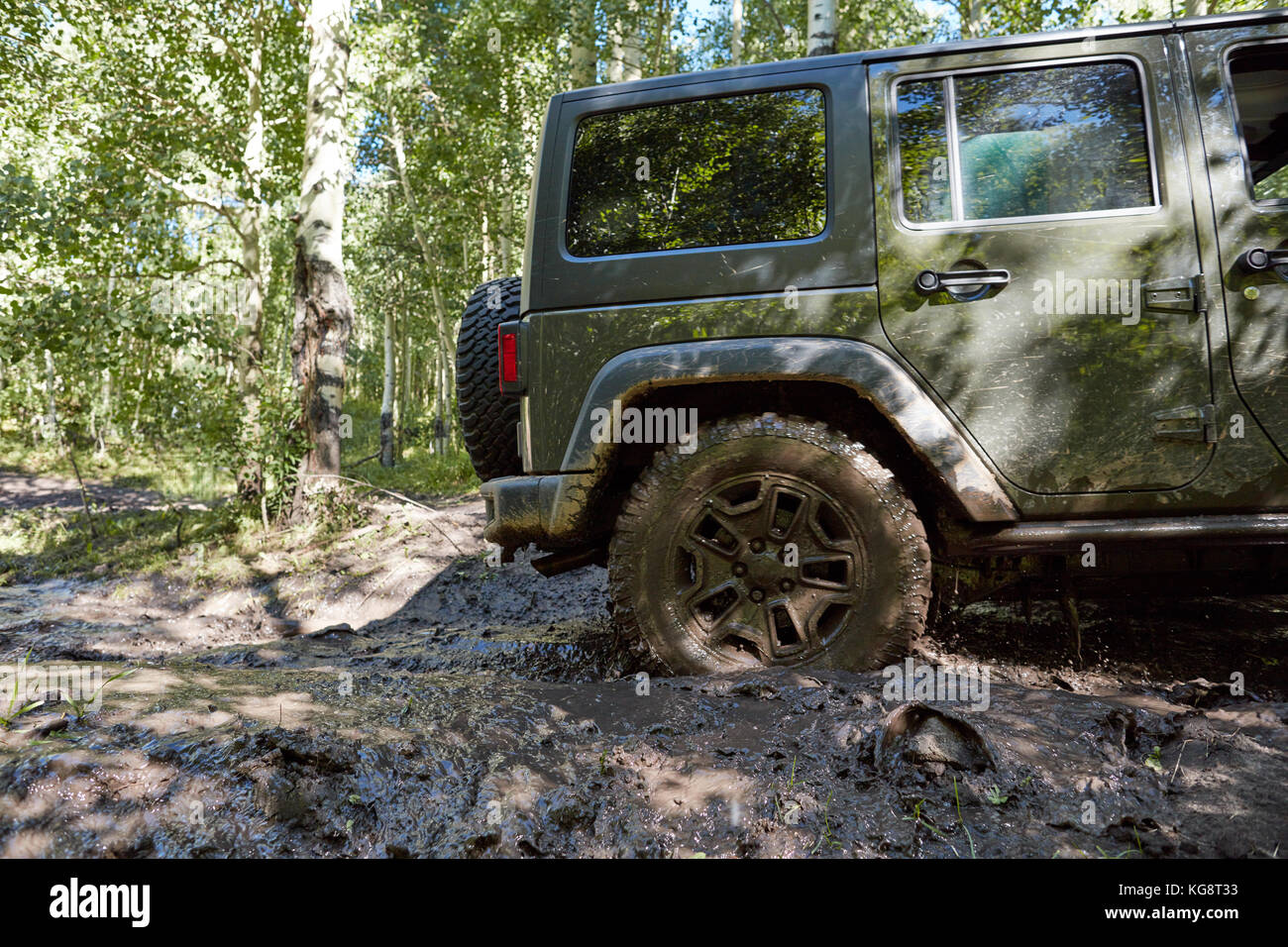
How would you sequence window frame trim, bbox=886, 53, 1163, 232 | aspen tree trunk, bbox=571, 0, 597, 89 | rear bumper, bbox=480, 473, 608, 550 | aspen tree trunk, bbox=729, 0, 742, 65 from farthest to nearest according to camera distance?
aspen tree trunk, bbox=729, 0, 742, 65, aspen tree trunk, bbox=571, 0, 597, 89, rear bumper, bbox=480, 473, 608, 550, window frame trim, bbox=886, 53, 1163, 232

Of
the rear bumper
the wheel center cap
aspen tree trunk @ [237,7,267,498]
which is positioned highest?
aspen tree trunk @ [237,7,267,498]

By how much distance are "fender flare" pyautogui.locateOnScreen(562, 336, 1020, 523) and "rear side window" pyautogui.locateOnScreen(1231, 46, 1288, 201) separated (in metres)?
1.28

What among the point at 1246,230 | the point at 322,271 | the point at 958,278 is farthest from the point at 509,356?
the point at 322,271

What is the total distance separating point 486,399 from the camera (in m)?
3.34

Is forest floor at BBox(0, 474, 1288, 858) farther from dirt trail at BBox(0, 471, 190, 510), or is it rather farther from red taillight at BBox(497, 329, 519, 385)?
dirt trail at BBox(0, 471, 190, 510)

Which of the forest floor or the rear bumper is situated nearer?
the forest floor

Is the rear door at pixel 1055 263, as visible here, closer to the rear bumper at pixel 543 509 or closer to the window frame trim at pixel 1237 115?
the window frame trim at pixel 1237 115

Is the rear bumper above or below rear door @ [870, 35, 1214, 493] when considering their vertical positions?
below

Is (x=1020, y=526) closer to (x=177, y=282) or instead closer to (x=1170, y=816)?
(x=1170, y=816)

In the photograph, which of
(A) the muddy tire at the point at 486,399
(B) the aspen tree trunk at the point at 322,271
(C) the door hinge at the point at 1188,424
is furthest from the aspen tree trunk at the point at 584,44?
(C) the door hinge at the point at 1188,424

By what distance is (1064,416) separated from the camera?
8.45ft

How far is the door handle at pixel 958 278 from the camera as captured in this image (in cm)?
259

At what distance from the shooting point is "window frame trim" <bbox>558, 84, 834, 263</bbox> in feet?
9.00

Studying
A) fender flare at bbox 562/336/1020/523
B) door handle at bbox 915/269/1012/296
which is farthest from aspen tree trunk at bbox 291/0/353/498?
door handle at bbox 915/269/1012/296
